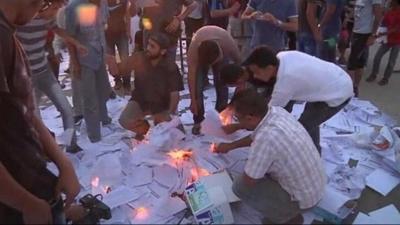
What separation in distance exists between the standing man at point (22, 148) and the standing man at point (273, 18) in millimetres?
3010

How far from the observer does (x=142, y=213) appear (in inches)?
128

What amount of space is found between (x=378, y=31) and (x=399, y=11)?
0.38 metres

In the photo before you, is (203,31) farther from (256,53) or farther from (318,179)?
(318,179)

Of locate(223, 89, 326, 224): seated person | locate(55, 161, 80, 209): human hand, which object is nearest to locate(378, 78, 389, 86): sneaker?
locate(223, 89, 326, 224): seated person

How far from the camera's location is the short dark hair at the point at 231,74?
131 inches

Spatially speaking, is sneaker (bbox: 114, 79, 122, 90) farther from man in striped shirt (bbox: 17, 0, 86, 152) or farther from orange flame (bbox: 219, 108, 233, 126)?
orange flame (bbox: 219, 108, 233, 126)

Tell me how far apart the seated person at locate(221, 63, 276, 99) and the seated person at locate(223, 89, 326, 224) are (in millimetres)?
479

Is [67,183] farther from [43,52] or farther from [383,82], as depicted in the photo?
[383,82]

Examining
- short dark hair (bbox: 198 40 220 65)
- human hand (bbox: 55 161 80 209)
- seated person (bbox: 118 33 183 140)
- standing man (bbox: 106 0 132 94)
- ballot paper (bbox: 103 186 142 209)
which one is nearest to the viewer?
human hand (bbox: 55 161 80 209)

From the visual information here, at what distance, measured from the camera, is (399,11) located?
586 centimetres

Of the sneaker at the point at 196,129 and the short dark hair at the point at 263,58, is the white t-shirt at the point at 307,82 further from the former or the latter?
the sneaker at the point at 196,129

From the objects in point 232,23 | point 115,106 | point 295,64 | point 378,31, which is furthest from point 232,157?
point 378,31

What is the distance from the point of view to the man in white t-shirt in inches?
125

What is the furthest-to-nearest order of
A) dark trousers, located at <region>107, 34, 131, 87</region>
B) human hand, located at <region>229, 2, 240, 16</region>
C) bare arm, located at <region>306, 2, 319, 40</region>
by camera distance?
1. human hand, located at <region>229, 2, 240, 16</region>
2. dark trousers, located at <region>107, 34, 131, 87</region>
3. bare arm, located at <region>306, 2, 319, 40</region>
